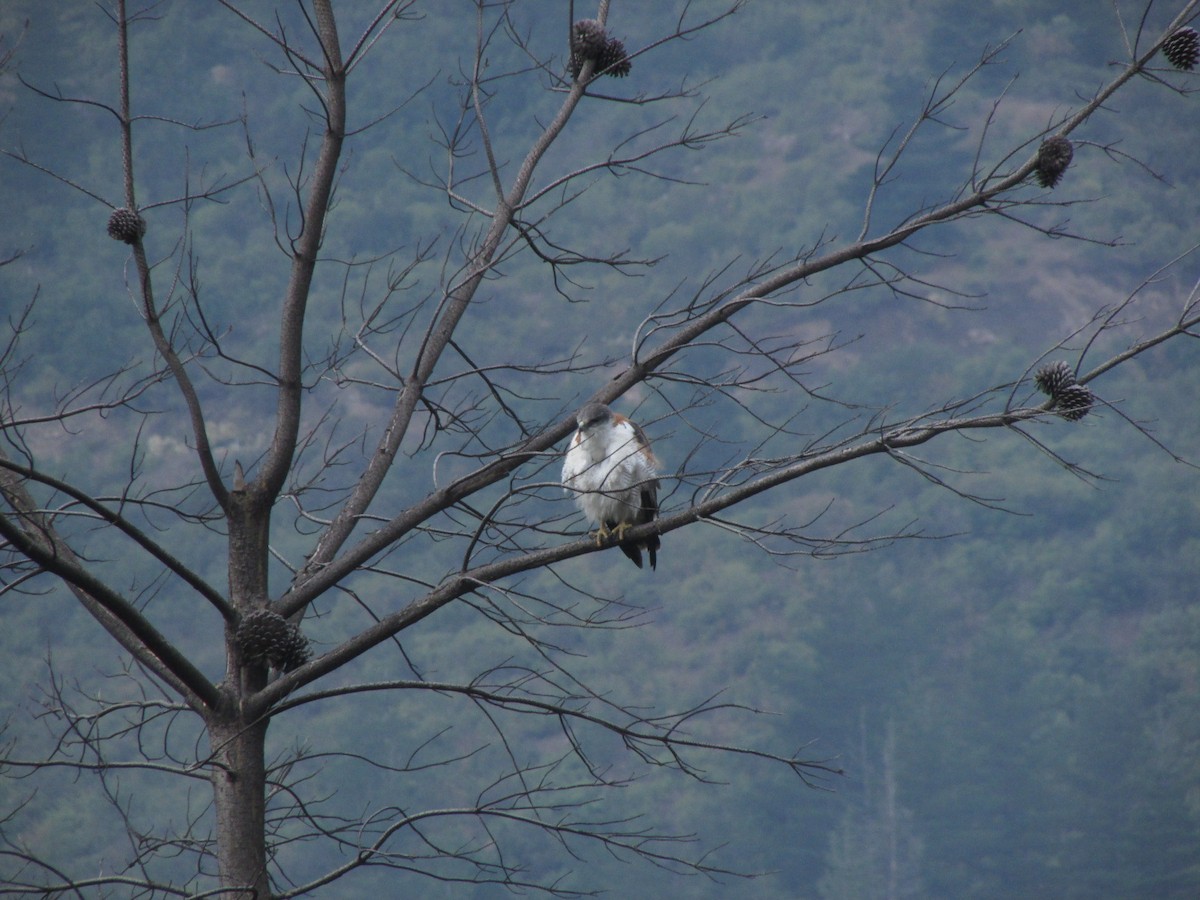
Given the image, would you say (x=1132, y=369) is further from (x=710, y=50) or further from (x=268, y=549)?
(x=268, y=549)

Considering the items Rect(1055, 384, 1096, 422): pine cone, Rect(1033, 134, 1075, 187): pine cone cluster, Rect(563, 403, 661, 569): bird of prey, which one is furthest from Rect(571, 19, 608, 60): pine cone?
Rect(1055, 384, 1096, 422): pine cone

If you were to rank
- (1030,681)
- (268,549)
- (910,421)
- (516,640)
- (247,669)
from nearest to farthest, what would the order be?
(910,421) → (247,669) → (268,549) → (516,640) → (1030,681)

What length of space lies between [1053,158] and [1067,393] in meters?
1.06

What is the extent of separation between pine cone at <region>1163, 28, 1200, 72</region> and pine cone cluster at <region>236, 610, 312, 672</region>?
383 centimetres

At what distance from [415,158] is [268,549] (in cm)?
4679

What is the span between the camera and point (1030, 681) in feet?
115

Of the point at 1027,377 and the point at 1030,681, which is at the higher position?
the point at 1030,681

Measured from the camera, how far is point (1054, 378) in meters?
4.12

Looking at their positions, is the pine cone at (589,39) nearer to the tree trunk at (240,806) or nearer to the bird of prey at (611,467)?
the bird of prey at (611,467)

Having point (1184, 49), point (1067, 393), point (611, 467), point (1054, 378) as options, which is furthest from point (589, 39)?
point (1067, 393)

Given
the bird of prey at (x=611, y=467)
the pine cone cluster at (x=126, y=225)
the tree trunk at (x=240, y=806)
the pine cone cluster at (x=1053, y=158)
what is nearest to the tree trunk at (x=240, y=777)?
the tree trunk at (x=240, y=806)

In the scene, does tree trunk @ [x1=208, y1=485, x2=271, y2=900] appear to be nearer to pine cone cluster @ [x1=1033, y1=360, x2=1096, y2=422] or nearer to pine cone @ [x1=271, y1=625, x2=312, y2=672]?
pine cone @ [x1=271, y1=625, x2=312, y2=672]

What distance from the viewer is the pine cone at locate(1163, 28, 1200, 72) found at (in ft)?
14.9

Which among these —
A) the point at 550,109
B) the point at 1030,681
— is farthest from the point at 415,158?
the point at 1030,681
